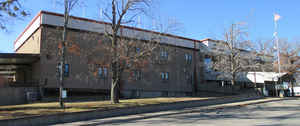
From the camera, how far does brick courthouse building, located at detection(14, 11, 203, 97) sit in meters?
24.5

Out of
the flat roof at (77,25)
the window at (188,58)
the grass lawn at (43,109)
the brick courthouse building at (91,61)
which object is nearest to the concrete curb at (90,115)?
the grass lawn at (43,109)

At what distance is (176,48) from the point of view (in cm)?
3653

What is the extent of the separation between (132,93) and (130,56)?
39.4ft

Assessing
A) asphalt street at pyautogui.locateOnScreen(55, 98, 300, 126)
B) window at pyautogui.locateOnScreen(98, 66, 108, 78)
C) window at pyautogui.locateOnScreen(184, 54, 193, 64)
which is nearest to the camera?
asphalt street at pyautogui.locateOnScreen(55, 98, 300, 126)

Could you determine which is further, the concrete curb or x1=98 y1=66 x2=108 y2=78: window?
x1=98 y1=66 x2=108 y2=78: window

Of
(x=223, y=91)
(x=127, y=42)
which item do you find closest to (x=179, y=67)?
(x=223, y=91)

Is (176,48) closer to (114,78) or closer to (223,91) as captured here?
(223,91)

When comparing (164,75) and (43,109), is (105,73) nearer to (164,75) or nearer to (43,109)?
(164,75)

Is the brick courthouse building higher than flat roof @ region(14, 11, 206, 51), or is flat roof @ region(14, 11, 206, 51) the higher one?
flat roof @ region(14, 11, 206, 51)

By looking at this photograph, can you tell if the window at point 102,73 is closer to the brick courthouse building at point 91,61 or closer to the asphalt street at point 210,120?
the brick courthouse building at point 91,61

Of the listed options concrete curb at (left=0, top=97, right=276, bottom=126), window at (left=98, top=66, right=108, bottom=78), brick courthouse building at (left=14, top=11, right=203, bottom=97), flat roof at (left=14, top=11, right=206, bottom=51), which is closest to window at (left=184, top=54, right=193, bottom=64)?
brick courthouse building at (left=14, top=11, right=203, bottom=97)

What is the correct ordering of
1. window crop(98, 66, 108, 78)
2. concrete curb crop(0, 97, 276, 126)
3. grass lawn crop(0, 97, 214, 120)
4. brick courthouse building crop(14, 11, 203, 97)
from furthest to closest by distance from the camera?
window crop(98, 66, 108, 78)
brick courthouse building crop(14, 11, 203, 97)
grass lawn crop(0, 97, 214, 120)
concrete curb crop(0, 97, 276, 126)

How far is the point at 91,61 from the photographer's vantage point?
21844 mm

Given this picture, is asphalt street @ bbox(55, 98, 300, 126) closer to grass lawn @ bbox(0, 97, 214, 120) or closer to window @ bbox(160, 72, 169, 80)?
grass lawn @ bbox(0, 97, 214, 120)
